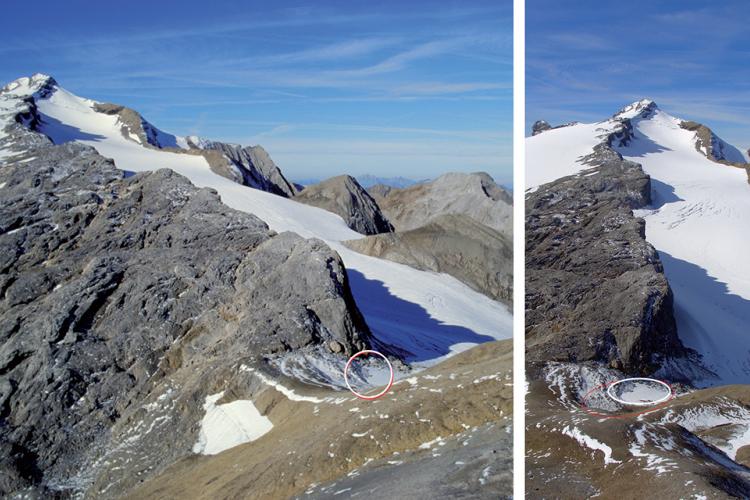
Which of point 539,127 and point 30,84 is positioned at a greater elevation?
point 30,84

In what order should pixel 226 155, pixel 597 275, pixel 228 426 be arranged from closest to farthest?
pixel 597 275 < pixel 228 426 < pixel 226 155

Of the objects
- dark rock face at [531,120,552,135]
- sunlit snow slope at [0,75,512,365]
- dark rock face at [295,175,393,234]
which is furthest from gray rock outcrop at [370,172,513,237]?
dark rock face at [531,120,552,135]

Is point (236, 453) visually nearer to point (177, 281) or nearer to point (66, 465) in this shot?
point (66, 465)

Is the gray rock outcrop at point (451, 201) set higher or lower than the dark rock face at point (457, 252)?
higher

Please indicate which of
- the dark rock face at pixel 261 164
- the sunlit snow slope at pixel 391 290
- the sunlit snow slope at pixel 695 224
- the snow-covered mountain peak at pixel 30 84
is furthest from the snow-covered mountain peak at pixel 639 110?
the snow-covered mountain peak at pixel 30 84

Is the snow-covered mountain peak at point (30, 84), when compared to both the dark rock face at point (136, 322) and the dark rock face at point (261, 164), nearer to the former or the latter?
the dark rock face at point (261, 164)

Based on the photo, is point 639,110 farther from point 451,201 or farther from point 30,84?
point 30,84

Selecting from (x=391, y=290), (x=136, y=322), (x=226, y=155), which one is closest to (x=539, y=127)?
(x=136, y=322)

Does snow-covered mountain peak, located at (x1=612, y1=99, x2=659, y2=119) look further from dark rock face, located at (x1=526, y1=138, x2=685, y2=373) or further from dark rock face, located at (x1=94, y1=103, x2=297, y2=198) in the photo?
dark rock face, located at (x1=94, y1=103, x2=297, y2=198)
